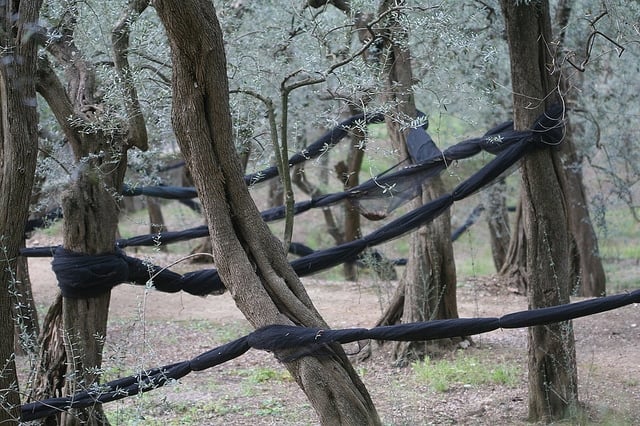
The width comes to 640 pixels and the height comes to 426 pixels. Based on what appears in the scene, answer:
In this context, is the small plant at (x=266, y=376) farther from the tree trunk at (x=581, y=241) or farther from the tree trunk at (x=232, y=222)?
the tree trunk at (x=581, y=241)

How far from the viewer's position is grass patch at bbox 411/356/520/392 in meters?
6.20

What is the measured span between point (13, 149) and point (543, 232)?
329 centimetres

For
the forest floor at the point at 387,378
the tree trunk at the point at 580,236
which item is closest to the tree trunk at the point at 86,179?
the forest floor at the point at 387,378

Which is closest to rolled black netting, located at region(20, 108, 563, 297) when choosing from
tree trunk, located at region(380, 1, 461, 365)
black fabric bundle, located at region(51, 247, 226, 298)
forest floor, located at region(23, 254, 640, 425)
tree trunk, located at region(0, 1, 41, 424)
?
black fabric bundle, located at region(51, 247, 226, 298)

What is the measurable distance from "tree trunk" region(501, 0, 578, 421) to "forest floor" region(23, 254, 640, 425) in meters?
0.23

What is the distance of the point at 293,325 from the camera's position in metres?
3.78

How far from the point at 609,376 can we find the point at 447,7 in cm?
320

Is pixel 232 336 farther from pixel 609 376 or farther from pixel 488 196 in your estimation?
pixel 488 196

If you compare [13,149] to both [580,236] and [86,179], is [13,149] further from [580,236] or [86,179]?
[580,236]

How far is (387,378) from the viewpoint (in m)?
6.73

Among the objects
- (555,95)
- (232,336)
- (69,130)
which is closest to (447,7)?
(555,95)

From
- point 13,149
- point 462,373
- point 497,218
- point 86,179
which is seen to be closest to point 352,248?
point 462,373

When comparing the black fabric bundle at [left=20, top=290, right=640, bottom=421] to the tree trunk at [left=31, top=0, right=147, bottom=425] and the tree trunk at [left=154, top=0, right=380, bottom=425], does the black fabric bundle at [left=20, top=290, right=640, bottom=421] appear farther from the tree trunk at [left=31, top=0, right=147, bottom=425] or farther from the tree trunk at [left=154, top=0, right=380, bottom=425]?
the tree trunk at [left=31, top=0, right=147, bottom=425]

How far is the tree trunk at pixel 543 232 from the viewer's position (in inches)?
198
